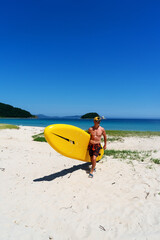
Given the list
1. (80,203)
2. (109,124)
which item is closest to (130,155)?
(80,203)

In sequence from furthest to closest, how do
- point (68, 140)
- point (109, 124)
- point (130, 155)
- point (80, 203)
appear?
point (109, 124), point (130, 155), point (68, 140), point (80, 203)

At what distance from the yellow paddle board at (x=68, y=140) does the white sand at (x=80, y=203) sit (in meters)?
0.65

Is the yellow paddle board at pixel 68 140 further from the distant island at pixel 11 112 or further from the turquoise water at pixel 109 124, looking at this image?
the distant island at pixel 11 112

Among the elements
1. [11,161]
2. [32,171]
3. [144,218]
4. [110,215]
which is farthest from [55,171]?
[144,218]

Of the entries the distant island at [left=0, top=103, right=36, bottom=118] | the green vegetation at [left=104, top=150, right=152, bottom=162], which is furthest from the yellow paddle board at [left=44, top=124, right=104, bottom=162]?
the distant island at [left=0, top=103, right=36, bottom=118]

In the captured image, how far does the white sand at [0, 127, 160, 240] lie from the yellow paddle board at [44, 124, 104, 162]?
2.14 ft

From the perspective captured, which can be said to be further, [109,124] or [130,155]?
[109,124]

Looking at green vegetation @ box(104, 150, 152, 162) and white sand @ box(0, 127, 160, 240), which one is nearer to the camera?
white sand @ box(0, 127, 160, 240)

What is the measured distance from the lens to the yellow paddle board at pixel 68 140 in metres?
4.96

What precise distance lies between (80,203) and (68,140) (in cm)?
223

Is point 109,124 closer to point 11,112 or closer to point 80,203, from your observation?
point 80,203

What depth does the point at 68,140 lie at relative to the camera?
213 inches

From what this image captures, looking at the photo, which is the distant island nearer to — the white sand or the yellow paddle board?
the yellow paddle board

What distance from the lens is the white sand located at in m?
2.79
